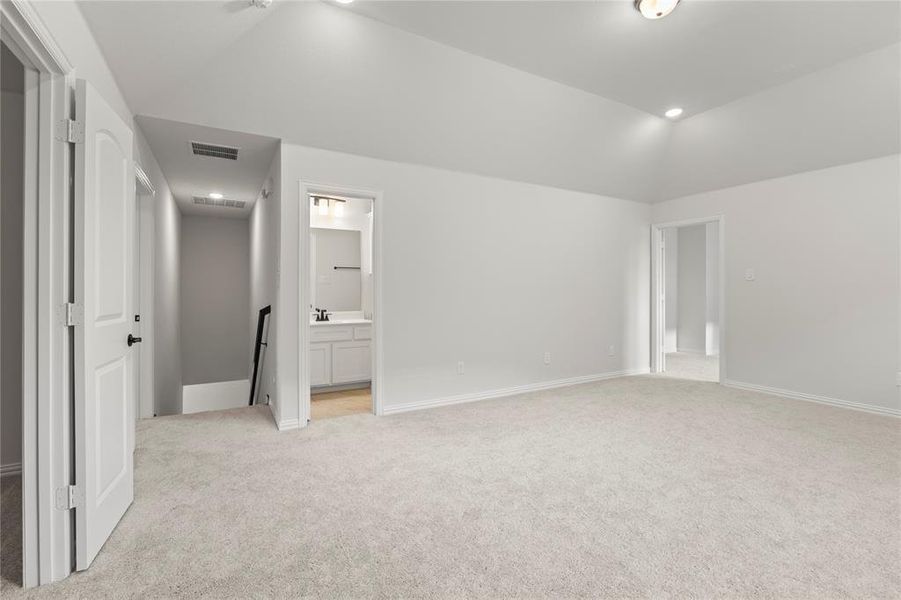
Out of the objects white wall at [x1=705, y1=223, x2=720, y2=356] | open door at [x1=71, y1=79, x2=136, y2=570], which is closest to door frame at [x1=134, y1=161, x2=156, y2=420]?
open door at [x1=71, y1=79, x2=136, y2=570]

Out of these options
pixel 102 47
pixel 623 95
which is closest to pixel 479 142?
pixel 623 95

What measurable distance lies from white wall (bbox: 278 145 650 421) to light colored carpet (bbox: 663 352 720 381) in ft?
2.16

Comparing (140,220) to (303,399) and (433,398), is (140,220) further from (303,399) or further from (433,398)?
(433,398)

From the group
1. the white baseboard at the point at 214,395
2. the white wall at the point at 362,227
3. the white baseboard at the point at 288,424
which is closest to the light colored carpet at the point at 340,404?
the white baseboard at the point at 288,424

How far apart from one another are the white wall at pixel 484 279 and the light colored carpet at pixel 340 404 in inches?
18.8

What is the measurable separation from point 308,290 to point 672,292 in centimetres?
733

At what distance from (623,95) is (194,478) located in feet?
15.4

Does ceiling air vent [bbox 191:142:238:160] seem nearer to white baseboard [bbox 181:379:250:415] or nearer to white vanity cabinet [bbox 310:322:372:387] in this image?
white vanity cabinet [bbox 310:322:372:387]

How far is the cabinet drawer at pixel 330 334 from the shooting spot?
4895 mm

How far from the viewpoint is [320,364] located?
4883mm

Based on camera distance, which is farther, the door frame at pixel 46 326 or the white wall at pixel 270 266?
the white wall at pixel 270 266

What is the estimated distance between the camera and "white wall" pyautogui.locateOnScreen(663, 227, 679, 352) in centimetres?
802

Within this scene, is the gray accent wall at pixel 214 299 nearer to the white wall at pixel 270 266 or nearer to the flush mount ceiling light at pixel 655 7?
the white wall at pixel 270 266

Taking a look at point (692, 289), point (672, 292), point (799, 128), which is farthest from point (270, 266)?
point (692, 289)
